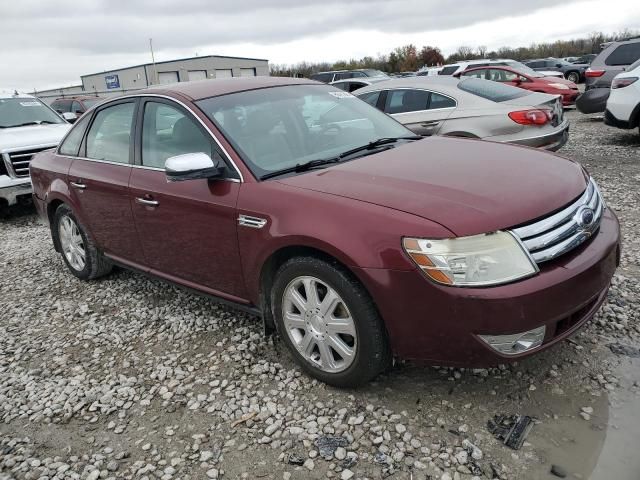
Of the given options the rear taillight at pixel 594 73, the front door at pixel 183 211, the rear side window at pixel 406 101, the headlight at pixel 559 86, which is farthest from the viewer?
the headlight at pixel 559 86

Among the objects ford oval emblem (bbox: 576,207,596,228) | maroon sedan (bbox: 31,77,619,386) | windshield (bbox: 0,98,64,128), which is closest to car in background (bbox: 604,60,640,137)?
maroon sedan (bbox: 31,77,619,386)

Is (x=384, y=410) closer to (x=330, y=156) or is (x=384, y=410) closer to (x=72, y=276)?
(x=330, y=156)

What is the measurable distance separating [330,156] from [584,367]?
1912mm

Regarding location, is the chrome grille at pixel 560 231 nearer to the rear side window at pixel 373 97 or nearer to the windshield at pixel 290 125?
the windshield at pixel 290 125

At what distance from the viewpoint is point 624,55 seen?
11.9 meters

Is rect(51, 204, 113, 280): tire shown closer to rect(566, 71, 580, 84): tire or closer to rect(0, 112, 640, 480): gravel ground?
rect(0, 112, 640, 480): gravel ground

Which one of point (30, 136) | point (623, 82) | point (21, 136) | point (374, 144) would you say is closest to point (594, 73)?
point (623, 82)

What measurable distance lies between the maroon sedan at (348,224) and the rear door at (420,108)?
3.13 m

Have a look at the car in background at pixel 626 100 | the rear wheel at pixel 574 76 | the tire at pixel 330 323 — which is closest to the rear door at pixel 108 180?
the tire at pixel 330 323

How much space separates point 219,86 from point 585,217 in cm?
253

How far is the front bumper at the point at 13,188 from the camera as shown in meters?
7.58

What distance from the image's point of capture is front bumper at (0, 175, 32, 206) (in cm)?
758

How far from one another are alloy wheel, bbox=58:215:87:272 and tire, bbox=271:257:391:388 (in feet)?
8.73

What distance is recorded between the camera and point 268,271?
10.2ft
